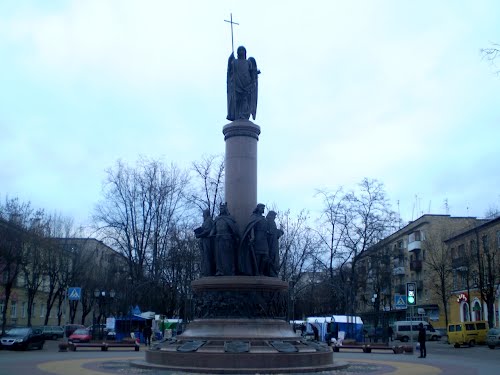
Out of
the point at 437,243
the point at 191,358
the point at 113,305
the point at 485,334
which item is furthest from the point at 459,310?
the point at 191,358

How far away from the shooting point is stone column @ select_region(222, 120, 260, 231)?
68.0 ft

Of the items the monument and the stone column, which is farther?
the stone column

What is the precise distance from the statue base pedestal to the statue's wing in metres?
6.54

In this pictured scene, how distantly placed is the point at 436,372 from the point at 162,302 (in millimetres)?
38908

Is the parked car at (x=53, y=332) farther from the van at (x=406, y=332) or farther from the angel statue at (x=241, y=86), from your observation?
the angel statue at (x=241, y=86)

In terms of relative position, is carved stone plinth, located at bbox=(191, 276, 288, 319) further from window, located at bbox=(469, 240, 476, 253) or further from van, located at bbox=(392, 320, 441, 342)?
van, located at bbox=(392, 320, 441, 342)

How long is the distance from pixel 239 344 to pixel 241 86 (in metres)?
9.75

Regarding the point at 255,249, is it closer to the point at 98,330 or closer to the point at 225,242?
the point at 225,242

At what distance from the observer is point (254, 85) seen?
22.7 metres

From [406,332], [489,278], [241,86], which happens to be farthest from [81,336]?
[489,278]

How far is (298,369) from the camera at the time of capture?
1670 cm

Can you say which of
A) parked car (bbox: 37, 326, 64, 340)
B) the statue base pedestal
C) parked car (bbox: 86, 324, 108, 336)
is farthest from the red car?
the statue base pedestal

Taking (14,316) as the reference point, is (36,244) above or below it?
above

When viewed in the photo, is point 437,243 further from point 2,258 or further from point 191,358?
point 191,358
